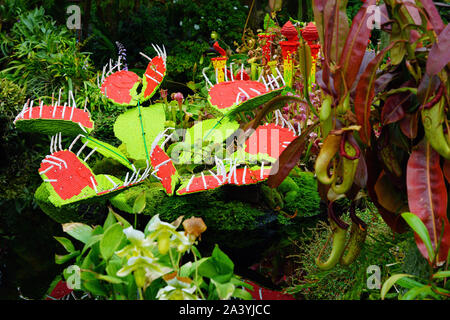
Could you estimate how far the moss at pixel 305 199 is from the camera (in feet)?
8.69

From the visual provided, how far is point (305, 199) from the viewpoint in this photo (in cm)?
271

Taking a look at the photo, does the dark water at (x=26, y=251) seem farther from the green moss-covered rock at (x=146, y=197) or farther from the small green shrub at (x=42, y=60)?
the small green shrub at (x=42, y=60)

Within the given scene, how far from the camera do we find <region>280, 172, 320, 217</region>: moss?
2.65m

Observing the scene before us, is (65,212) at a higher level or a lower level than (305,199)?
higher

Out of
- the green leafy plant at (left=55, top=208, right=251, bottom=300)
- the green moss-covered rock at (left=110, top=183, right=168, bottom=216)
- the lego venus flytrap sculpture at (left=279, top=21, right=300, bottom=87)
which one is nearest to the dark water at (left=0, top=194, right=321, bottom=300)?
the green moss-covered rock at (left=110, top=183, right=168, bottom=216)

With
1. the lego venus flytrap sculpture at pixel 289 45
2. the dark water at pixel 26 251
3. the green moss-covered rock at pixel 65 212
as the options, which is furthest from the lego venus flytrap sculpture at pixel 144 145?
the lego venus flytrap sculpture at pixel 289 45

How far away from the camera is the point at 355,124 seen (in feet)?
3.89

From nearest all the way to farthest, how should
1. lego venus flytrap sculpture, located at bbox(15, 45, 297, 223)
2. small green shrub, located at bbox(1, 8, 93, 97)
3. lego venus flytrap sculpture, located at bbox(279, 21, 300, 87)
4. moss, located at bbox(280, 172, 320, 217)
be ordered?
lego venus flytrap sculpture, located at bbox(15, 45, 297, 223)
moss, located at bbox(280, 172, 320, 217)
lego venus flytrap sculpture, located at bbox(279, 21, 300, 87)
small green shrub, located at bbox(1, 8, 93, 97)

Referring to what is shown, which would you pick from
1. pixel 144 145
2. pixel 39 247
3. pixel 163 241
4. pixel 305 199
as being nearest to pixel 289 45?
pixel 305 199

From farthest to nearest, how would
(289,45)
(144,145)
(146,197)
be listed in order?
(289,45) → (144,145) → (146,197)

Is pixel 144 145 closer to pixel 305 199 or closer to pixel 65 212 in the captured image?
pixel 65 212

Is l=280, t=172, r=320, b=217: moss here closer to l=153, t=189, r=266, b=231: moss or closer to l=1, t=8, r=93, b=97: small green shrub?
l=153, t=189, r=266, b=231: moss
